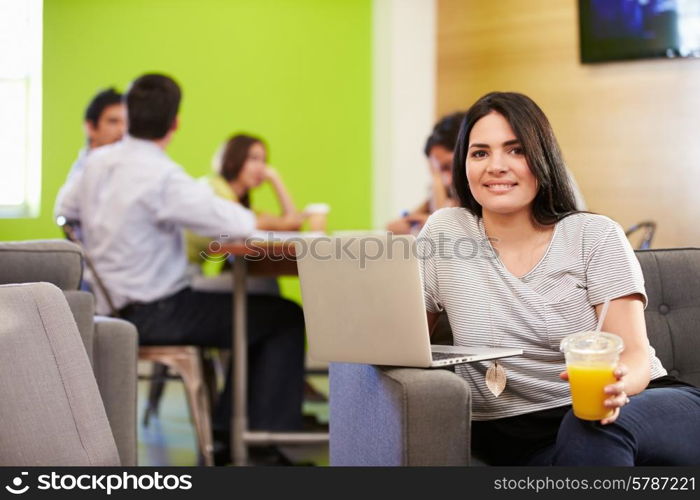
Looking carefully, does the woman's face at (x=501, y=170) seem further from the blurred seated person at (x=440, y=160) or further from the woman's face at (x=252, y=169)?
the woman's face at (x=252, y=169)

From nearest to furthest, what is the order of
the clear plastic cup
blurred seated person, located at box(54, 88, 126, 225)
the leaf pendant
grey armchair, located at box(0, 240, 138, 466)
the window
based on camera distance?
the clear plastic cup → the leaf pendant → grey armchair, located at box(0, 240, 138, 466) → blurred seated person, located at box(54, 88, 126, 225) → the window

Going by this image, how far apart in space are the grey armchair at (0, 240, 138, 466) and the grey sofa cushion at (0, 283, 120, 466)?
Answer: 1.02 ft

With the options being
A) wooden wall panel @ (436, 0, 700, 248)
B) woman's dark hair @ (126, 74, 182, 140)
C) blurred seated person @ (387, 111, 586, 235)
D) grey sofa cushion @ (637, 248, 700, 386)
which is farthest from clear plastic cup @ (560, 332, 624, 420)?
wooden wall panel @ (436, 0, 700, 248)

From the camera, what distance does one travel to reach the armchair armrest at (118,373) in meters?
2.28

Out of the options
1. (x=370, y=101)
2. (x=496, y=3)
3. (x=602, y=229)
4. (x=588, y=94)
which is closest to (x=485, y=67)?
(x=496, y=3)

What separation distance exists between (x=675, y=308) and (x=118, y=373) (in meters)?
1.30

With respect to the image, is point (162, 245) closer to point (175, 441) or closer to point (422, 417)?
point (175, 441)

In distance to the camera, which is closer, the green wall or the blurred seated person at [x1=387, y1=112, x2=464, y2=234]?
the blurred seated person at [x1=387, y1=112, x2=464, y2=234]

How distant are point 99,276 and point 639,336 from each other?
2.15 m

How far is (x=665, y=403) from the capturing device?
5.37 ft

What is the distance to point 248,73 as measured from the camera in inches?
237

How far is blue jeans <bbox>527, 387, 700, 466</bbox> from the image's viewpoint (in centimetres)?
151

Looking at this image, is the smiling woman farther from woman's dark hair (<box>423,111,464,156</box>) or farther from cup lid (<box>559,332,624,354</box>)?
woman's dark hair (<box>423,111,464,156</box>)

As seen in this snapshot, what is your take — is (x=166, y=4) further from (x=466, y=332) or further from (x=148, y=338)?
(x=466, y=332)
